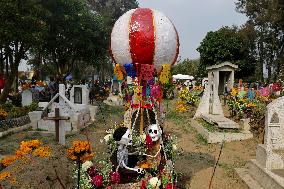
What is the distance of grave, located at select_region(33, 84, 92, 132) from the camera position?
15.2 metres

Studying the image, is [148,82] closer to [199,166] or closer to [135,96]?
[135,96]

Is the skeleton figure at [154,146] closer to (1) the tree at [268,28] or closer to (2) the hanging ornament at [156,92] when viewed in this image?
(2) the hanging ornament at [156,92]

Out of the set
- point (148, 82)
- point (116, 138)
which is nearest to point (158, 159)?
point (116, 138)

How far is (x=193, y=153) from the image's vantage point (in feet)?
38.2

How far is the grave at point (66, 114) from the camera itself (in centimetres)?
1521

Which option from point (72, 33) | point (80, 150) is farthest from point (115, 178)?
point (72, 33)

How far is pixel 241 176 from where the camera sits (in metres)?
8.90

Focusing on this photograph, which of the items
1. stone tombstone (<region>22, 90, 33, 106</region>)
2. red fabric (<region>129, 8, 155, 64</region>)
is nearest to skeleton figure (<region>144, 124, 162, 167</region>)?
red fabric (<region>129, 8, 155, 64</region>)

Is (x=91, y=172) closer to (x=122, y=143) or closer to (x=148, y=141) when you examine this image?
(x=122, y=143)

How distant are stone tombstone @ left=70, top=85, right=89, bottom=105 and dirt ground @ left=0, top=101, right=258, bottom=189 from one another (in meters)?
1.73

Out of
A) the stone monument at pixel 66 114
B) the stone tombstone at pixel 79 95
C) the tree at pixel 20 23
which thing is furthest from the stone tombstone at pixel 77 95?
the tree at pixel 20 23

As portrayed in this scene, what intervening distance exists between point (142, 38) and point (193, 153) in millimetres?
5901

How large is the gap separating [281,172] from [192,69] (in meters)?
55.5

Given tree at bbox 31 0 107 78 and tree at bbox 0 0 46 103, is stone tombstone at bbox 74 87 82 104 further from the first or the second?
tree at bbox 31 0 107 78
